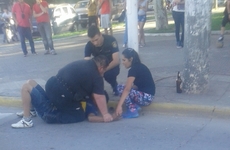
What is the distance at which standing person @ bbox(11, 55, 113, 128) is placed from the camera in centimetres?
652

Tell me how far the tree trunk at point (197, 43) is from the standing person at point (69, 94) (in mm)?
1697

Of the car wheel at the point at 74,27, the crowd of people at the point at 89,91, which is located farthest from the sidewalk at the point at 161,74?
the car wheel at the point at 74,27

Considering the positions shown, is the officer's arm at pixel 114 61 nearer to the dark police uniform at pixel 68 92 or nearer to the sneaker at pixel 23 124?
the dark police uniform at pixel 68 92

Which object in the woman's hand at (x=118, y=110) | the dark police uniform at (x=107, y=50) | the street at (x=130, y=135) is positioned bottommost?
the street at (x=130, y=135)

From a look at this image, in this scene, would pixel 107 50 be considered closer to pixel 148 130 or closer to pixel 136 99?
pixel 136 99

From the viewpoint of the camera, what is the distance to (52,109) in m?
6.80

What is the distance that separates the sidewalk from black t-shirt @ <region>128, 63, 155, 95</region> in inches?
14.4

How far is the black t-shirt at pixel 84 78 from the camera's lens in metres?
6.50

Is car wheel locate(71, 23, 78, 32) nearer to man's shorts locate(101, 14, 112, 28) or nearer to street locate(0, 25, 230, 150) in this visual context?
man's shorts locate(101, 14, 112, 28)

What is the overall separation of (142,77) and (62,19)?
17.4 m

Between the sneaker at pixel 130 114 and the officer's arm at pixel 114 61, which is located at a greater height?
the officer's arm at pixel 114 61

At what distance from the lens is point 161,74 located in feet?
30.7

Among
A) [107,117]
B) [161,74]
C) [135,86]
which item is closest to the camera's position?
[107,117]

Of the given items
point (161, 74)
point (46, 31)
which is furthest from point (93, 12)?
point (161, 74)
